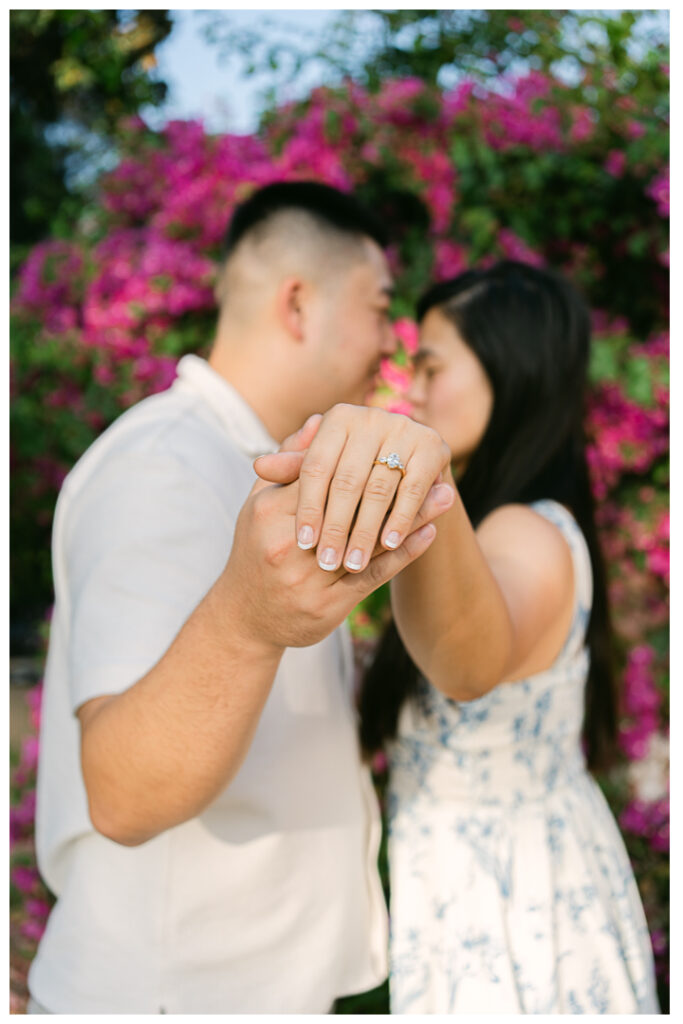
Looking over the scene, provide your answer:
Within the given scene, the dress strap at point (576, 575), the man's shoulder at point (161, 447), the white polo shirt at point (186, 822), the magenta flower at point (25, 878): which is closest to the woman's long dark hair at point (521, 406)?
the dress strap at point (576, 575)

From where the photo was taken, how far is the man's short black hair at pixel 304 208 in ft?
7.38

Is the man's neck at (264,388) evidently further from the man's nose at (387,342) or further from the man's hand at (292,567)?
the man's hand at (292,567)

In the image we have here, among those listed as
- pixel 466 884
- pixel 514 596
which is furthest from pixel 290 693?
pixel 466 884

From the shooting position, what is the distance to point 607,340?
3.38 meters

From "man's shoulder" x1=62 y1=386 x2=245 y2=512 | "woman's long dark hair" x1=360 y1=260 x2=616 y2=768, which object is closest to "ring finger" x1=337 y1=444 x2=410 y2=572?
"man's shoulder" x1=62 y1=386 x2=245 y2=512

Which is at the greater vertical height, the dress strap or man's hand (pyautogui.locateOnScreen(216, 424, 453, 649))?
man's hand (pyautogui.locateOnScreen(216, 424, 453, 649))

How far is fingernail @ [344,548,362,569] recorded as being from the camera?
885mm

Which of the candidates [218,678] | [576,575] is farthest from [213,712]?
[576,575]

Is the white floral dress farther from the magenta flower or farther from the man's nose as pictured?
the magenta flower

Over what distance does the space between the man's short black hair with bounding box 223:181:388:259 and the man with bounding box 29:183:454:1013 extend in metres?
0.20

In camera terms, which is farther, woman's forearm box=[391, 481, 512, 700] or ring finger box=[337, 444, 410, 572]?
woman's forearm box=[391, 481, 512, 700]

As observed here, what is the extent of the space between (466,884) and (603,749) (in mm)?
857

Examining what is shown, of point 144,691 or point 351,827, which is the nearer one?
point 144,691
